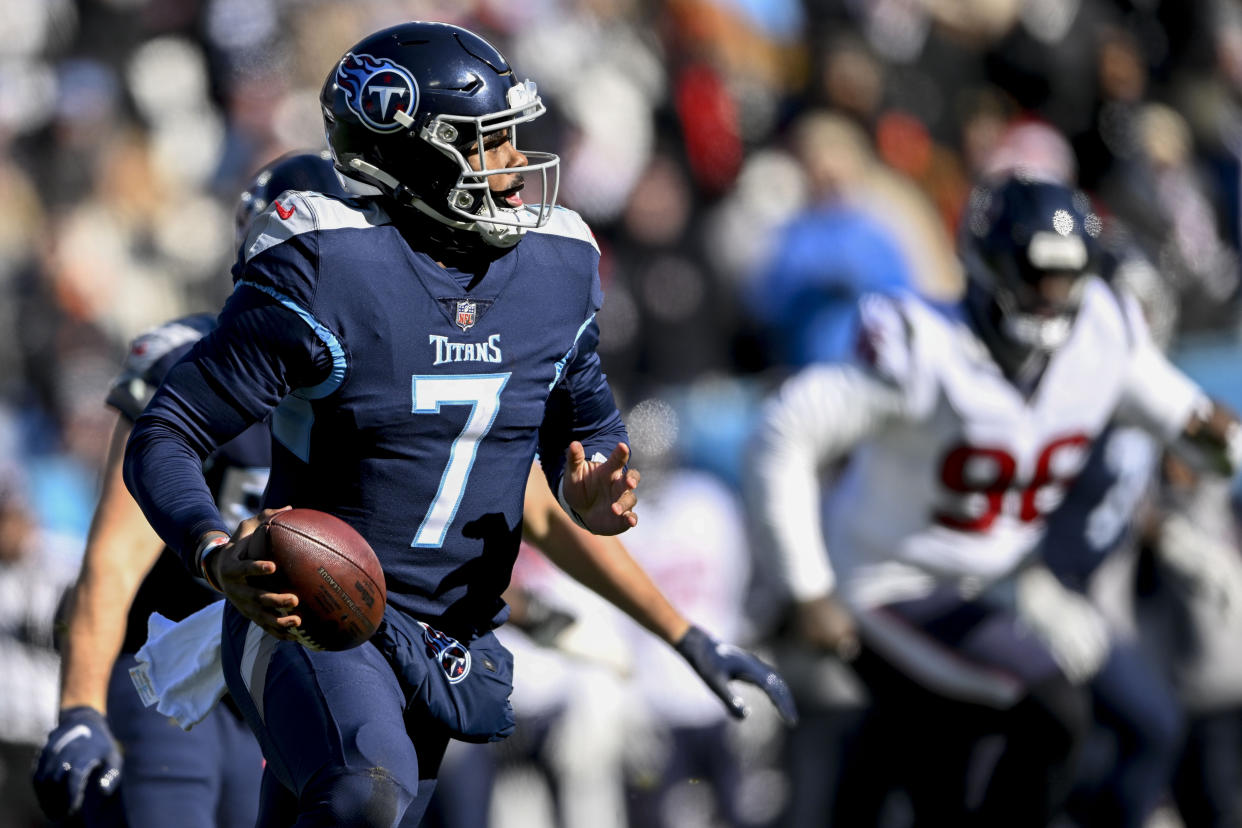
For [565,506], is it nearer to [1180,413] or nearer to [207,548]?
[207,548]

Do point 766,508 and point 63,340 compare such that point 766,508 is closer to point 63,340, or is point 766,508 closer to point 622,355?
point 622,355

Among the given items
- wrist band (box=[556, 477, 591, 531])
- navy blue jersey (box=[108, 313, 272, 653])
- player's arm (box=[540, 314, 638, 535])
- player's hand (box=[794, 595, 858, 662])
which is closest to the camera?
player's arm (box=[540, 314, 638, 535])

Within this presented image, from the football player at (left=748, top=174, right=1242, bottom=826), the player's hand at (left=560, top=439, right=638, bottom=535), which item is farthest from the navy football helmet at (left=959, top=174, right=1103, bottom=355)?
the player's hand at (left=560, top=439, right=638, bottom=535)

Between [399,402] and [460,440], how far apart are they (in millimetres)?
144

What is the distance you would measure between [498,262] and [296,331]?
1.34ft

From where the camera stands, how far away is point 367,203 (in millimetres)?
3025

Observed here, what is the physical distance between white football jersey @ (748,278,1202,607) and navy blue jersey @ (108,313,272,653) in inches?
66.0

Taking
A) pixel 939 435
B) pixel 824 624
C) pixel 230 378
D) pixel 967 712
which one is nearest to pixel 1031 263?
pixel 939 435

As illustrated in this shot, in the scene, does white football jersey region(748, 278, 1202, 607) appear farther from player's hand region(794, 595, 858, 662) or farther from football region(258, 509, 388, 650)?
football region(258, 509, 388, 650)

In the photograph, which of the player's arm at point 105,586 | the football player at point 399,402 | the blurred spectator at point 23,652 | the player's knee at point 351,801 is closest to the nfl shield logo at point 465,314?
the football player at point 399,402

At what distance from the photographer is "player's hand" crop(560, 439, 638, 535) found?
303 cm

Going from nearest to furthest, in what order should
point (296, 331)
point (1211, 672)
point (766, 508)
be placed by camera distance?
point (296, 331) → point (766, 508) → point (1211, 672)

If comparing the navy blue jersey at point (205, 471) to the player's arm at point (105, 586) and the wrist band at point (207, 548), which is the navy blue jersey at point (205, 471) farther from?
the wrist band at point (207, 548)

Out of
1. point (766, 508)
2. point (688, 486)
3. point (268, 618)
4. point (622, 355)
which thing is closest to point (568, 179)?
point (622, 355)
